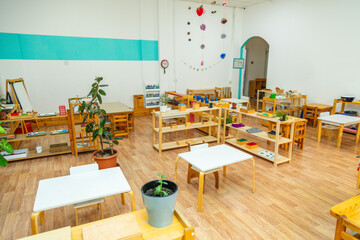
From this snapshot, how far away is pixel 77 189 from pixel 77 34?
677 cm

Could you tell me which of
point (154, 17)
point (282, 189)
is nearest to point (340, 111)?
point (282, 189)

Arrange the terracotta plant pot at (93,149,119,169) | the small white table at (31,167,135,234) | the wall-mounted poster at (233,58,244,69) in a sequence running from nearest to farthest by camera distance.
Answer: the small white table at (31,167,135,234)
the terracotta plant pot at (93,149,119,169)
the wall-mounted poster at (233,58,244,69)

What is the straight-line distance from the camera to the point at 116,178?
2.42 m

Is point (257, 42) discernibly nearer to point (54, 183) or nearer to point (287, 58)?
point (287, 58)

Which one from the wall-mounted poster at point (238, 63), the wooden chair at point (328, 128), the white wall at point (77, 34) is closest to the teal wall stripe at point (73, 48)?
the white wall at point (77, 34)

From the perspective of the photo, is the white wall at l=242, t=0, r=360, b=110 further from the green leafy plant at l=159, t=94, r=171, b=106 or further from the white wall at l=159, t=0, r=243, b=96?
the green leafy plant at l=159, t=94, r=171, b=106

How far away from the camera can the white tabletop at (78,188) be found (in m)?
2.03

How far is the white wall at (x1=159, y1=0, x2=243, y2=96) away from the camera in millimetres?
8867

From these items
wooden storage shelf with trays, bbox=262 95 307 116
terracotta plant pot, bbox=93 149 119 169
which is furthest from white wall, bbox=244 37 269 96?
terracotta plant pot, bbox=93 149 119 169

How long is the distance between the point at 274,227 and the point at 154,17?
7964 millimetres

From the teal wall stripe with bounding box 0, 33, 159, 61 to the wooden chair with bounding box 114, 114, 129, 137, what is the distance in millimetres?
2899

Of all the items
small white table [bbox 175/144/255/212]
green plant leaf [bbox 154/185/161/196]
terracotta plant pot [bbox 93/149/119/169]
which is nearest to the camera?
green plant leaf [bbox 154/185/161/196]

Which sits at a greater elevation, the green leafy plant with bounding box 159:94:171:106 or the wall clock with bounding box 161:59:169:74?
the wall clock with bounding box 161:59:169:74

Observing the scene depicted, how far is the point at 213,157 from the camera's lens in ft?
10.6
